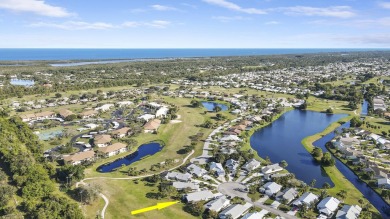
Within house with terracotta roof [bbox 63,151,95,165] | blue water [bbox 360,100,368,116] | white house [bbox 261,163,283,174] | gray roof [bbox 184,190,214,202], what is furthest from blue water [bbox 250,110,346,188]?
house with terracotta roof [bbox 63,151,95,165]

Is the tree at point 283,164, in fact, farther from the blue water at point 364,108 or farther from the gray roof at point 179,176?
the blue water at point 364,108

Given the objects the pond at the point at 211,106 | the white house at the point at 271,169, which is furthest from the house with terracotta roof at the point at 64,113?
the white house at the point at 271,169

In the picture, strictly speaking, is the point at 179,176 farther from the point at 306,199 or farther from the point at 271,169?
the point at 306,199

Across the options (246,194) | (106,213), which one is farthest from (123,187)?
(246,194)

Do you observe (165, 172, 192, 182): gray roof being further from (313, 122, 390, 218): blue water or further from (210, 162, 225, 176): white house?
(313, 122, 390, 218): blue water

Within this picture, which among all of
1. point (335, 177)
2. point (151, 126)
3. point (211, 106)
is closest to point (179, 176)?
point (335, 177)
